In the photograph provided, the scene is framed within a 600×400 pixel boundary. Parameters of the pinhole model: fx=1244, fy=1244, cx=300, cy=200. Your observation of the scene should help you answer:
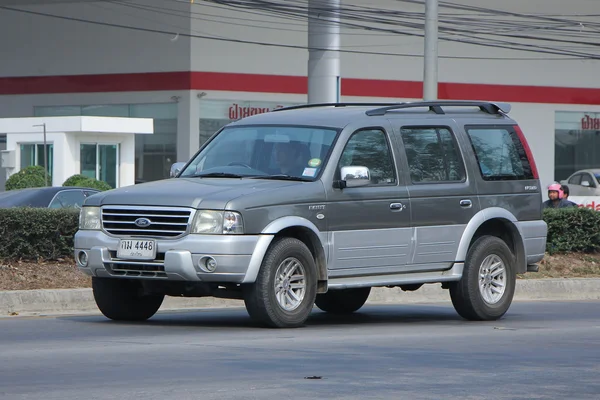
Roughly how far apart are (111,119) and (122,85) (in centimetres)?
801

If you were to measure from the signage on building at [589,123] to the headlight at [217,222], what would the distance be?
4303 centimetres

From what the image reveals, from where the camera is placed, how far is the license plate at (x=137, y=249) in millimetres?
10695

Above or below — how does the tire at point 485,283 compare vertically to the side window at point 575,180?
below

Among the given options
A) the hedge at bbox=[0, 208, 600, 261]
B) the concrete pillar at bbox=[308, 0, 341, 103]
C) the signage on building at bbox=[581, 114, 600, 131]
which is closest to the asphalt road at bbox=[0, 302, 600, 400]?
the hedge at bbox=[0, 208, 600, 261]

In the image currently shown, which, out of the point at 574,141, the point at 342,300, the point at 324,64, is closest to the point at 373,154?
the point at 342,300

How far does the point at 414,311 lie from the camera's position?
14203 mm

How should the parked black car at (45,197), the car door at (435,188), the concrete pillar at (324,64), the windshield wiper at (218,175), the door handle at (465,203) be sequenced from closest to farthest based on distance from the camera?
the windshield wiper at (218,175) → the car door at (435,188) → the door handle at (465,203) → the parked black car at (45,197) → the concrete pillar at (324,64)

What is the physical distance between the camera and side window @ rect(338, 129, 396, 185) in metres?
11.8

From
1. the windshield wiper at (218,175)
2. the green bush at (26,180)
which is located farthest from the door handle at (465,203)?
the green bush at (26,180)

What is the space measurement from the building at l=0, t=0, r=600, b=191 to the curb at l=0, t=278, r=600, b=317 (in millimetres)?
Answer: 26167

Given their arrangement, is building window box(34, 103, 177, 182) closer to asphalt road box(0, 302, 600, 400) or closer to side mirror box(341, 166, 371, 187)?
asphalt road box(0, 302, 600, 400)

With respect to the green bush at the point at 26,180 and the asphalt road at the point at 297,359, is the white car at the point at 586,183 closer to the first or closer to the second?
the green bush at the point at 26,180

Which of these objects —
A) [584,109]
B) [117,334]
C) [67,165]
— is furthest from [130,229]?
[584,109]

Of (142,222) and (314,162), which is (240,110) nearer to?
(314,162)
